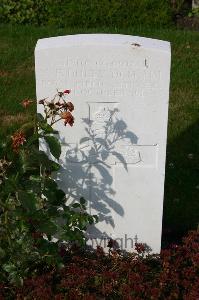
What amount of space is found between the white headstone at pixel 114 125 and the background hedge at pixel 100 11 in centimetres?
489

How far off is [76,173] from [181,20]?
17.7 ft

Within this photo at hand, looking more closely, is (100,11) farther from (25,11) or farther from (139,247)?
(139,247)

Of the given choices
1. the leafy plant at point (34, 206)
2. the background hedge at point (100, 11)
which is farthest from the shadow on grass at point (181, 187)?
the background hedge at point (100, 11)

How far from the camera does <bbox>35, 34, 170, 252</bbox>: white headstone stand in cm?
308

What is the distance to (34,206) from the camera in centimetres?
294

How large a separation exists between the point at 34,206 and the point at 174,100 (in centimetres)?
332

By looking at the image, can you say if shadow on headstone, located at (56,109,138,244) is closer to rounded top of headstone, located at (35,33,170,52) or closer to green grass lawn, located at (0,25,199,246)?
rounded top of headstone, located at (35,33,170,52)

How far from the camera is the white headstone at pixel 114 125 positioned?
10.1 feet

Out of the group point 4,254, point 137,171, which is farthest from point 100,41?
point 4,254

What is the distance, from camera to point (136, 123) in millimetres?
3227

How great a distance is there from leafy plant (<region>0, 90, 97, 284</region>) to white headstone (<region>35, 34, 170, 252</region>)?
0.38 feet

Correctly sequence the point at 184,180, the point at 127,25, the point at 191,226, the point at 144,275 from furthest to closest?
the point at 127,25 < the point at 184,180 < the point at 191,226 < the point at 144,275

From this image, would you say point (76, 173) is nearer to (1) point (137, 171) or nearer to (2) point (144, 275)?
(1) point (137, 171)

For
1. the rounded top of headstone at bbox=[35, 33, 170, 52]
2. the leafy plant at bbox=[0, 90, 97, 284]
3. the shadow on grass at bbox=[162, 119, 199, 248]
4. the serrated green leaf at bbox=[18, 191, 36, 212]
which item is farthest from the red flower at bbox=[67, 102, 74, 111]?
the shadow on grass at bbox=[162, 119, 199, 248]
